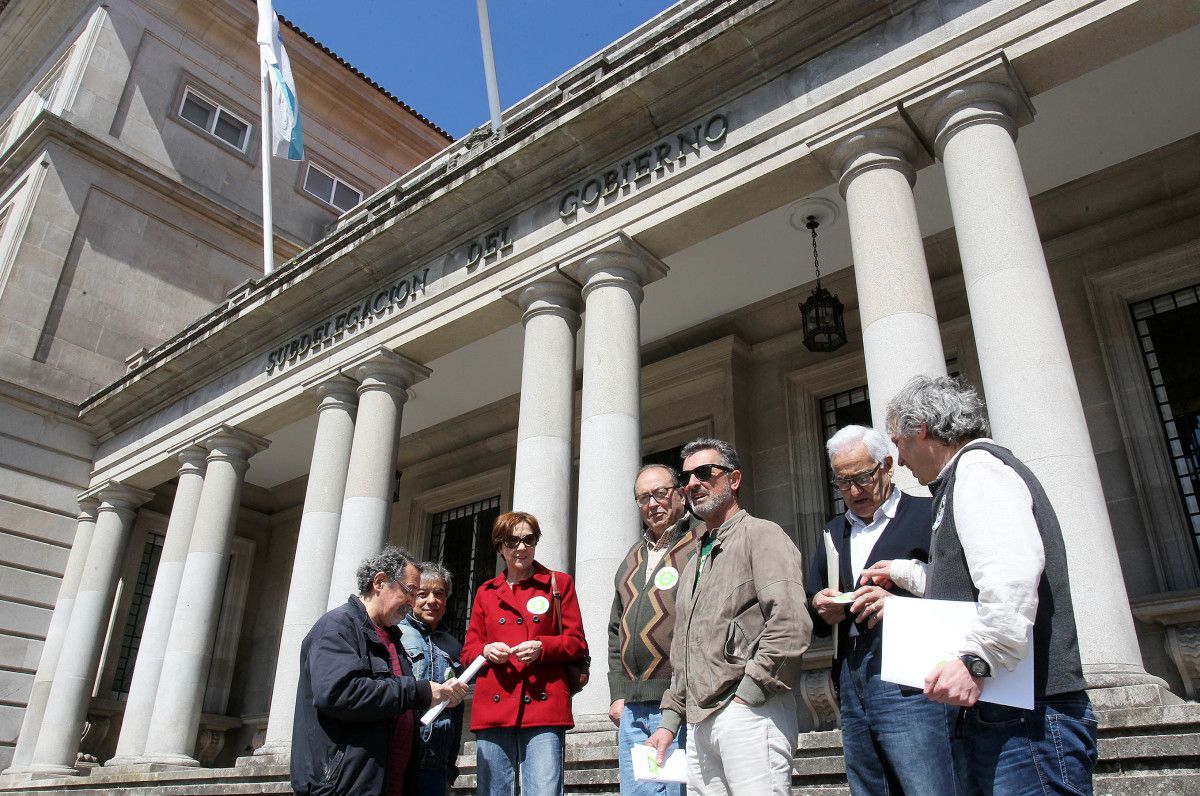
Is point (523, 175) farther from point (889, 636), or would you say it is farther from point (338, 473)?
point (889, 636)

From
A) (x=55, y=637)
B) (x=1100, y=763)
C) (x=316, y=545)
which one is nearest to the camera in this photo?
(x=1100, y=763)

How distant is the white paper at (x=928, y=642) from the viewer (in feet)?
9.16

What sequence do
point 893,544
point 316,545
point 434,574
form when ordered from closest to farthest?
point 893,544 → point 434,574 → point 316,545

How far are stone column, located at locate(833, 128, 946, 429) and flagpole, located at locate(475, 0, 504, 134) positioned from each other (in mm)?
6001

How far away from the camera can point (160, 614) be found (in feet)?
49.4

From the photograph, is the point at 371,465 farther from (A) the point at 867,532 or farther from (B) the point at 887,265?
(A) the point at 867,532

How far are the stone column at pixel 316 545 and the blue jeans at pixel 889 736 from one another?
9319mm

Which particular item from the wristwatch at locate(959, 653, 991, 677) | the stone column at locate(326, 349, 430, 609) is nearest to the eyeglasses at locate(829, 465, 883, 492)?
the wristwatch at locate(959, 653, 991, 677)

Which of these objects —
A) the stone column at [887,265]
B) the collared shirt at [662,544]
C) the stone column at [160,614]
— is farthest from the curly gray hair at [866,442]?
the stone column at [160,614]

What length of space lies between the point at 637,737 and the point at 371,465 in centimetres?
809

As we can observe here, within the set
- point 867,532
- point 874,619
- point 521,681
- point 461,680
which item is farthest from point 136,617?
point 874,619

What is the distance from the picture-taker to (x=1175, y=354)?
10.3 m

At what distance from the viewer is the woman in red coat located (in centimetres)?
523

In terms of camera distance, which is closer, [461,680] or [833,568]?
[833,568]
